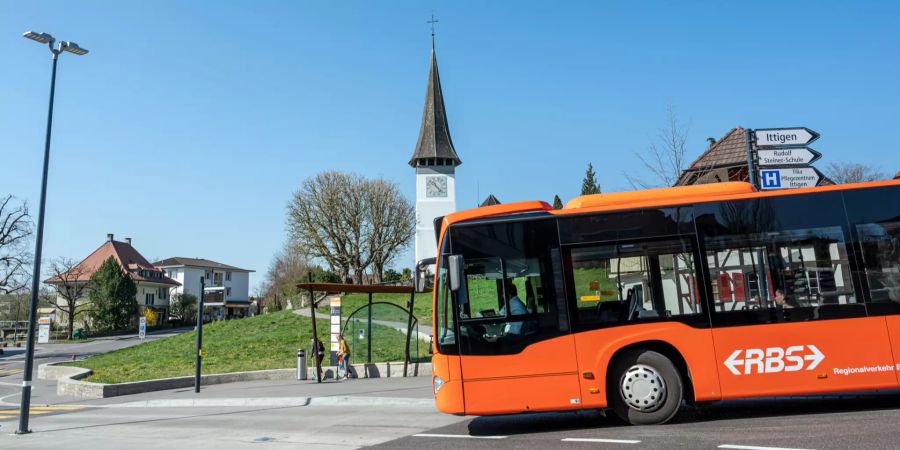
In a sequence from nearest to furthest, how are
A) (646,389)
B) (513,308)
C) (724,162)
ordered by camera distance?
(646,389) < (513,308) < (724,162)

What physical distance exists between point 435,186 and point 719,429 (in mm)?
72412

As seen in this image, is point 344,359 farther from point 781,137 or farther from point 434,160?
point 434,160

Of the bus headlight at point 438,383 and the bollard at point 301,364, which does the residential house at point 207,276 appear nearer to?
the bollard at point 301,364

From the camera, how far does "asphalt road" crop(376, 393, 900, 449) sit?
7.02 metres

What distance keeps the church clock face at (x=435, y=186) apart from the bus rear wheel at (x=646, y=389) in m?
71.1

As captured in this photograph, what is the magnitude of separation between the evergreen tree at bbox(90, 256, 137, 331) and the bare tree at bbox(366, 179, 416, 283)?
2839 centimetres

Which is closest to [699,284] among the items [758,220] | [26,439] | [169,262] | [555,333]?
[758,220]

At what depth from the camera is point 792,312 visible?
855 cm

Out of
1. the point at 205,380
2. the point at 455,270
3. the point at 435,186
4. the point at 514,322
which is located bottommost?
the point at 205,380

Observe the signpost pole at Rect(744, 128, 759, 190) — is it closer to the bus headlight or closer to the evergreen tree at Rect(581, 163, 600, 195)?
the bus headlight

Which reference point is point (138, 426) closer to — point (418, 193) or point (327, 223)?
point (327, 223)

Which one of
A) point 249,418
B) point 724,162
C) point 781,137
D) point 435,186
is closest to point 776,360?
point 781,137

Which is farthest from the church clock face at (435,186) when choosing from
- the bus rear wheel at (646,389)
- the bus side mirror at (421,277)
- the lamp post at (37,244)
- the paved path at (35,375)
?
the bus rear wheel at (646,389)

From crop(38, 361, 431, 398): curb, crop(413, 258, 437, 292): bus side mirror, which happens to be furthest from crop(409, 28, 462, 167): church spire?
crop(413, 258, 437, 292): bus side mirror
